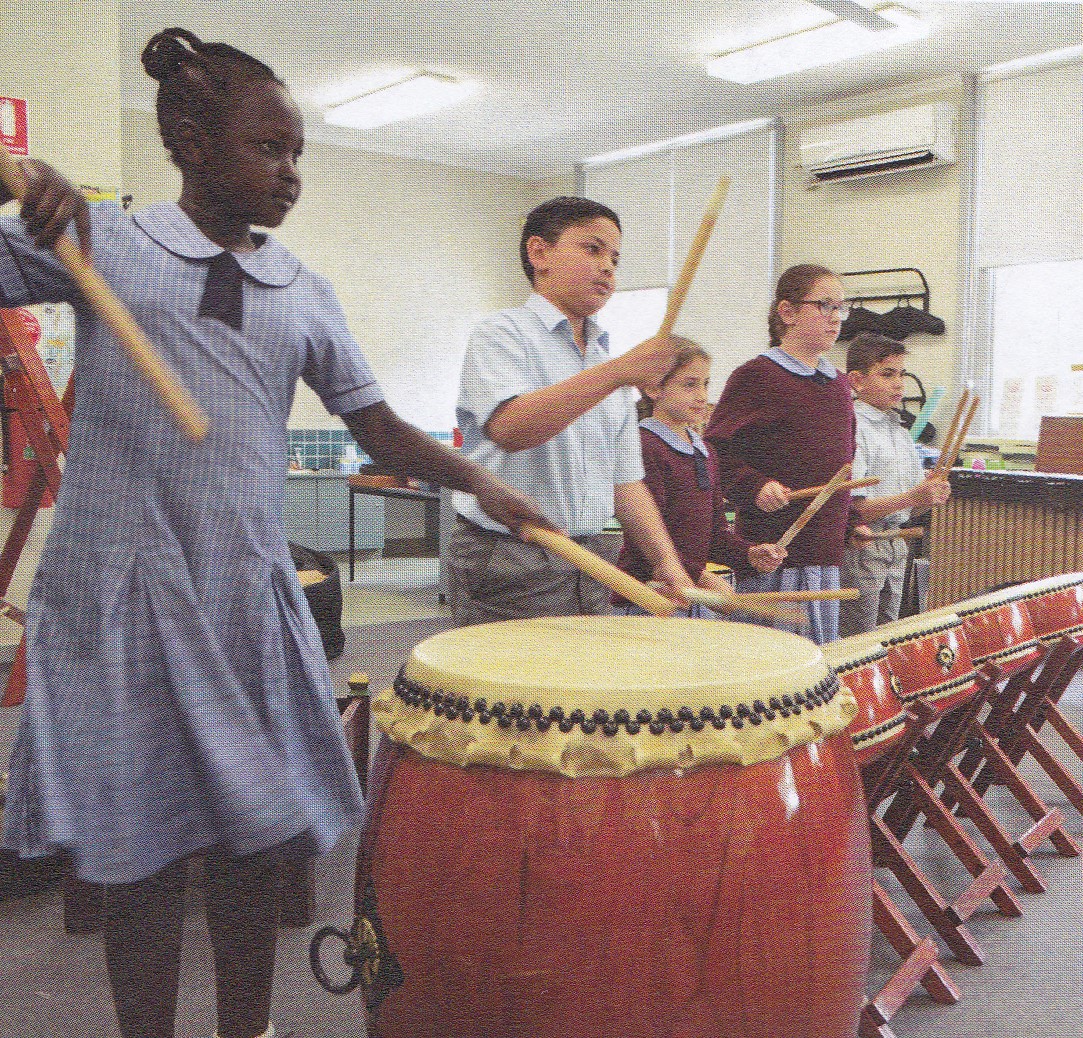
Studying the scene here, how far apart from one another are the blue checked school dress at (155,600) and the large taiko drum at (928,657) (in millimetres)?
899

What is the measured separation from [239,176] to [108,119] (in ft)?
12.6

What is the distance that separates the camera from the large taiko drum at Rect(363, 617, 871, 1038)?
1.07 m

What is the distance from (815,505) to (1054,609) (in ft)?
1.82

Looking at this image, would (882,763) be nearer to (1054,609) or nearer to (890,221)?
(1054,609)

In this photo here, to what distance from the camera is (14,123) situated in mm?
4266

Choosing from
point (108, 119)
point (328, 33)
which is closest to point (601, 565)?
point (108, 119)

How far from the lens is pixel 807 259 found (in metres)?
7.24

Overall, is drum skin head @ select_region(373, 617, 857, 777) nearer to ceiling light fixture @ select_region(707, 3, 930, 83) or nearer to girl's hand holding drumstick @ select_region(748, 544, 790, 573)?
girl's hand holding drumstick @ select_region(748, 544, 790, 573)

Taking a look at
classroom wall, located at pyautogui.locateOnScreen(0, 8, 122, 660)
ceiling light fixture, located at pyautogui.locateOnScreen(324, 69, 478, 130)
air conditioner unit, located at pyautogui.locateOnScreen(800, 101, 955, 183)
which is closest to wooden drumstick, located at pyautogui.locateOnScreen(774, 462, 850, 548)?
classroom wall, located at pyautogui.locateOnScreen(0, 8, 122, 660)

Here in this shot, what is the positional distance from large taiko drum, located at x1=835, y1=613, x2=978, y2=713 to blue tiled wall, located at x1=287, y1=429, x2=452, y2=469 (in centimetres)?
637

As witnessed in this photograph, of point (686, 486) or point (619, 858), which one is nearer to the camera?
point (619, 858)

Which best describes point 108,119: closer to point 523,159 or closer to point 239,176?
point 239,176

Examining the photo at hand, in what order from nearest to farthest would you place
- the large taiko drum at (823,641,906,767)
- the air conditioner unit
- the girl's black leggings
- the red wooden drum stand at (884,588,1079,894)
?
the girl's black leggings
the large taiko drum at (823,641,906,767)
the red wooden drum stand at (884,588,1079,894)
the air conditioner unit

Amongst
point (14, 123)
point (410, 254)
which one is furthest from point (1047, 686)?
point (410, 254)
